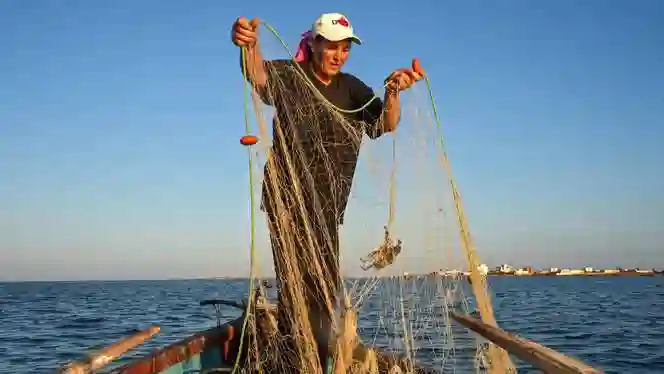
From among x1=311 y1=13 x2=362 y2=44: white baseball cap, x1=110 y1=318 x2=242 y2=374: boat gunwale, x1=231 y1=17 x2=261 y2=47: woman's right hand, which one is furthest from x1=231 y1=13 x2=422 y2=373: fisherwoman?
x1=110 y1=318 x2=242 y2=374: boat gunwale

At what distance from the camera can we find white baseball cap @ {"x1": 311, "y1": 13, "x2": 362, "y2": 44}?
3691 mm

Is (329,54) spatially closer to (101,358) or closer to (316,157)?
(316,157)

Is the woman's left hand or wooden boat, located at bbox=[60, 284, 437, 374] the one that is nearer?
wooden boat, located at bbox=[60, 284, 437, 374]

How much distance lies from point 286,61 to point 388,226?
1170 mm

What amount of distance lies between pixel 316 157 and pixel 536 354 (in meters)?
1.90

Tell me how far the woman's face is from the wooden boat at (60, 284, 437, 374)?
1.63 metres

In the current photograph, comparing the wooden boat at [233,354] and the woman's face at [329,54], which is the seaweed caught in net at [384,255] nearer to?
the wooden boat at [233,354]

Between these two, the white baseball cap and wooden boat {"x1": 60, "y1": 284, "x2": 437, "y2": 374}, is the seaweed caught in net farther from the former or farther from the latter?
Answer: the white baseball cap

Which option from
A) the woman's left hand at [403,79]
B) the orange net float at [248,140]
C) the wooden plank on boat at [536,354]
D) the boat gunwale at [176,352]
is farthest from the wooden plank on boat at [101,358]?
the woman's left hand at [403,79]

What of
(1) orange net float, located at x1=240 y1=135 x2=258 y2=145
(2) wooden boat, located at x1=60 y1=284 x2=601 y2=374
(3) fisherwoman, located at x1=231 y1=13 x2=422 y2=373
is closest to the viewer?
(2) wooden boat, located at x1=60 y1=284 x2=601 y2=374

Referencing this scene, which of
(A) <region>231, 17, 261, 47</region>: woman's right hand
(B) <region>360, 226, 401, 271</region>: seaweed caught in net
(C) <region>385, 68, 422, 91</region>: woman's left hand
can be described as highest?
(A) <region>231, 17, 261, 47</region>: woman's right hand

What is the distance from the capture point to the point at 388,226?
3.90 m

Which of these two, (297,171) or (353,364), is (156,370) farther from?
(297,171)

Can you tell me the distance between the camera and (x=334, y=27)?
3.69 meters
